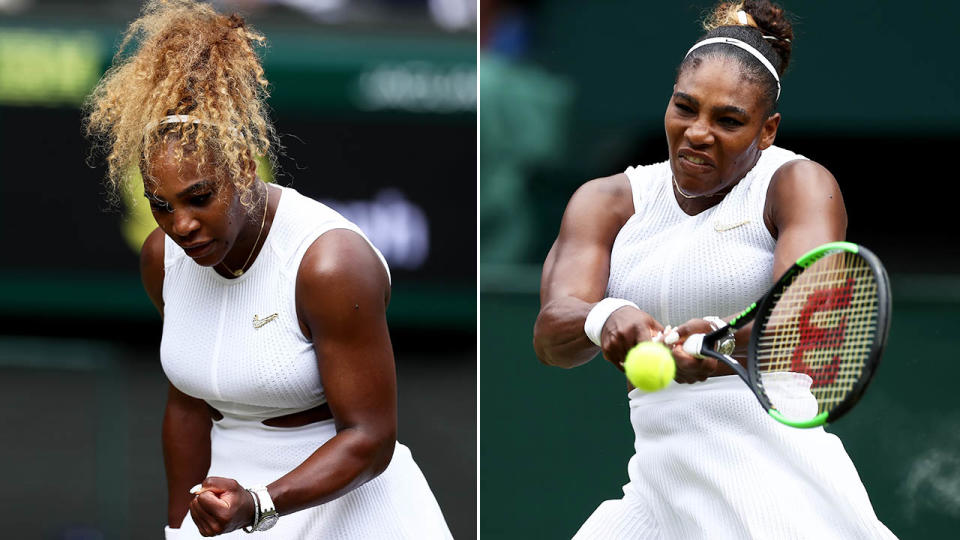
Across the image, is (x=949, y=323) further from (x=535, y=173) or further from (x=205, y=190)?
(x=535, y=173)

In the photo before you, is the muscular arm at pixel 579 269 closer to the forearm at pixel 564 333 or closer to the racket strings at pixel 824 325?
the forearm at pixel 564 333

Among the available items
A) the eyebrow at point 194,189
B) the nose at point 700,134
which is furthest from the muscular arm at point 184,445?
the nose at point 700,134

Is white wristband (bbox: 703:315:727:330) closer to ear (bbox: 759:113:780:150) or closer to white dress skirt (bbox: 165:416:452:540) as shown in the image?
ear (bbox: 759:113:780:150)

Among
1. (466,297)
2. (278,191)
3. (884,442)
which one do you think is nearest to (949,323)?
(884,442)

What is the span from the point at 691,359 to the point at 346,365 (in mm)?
721

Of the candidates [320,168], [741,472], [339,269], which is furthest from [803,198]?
[320,168]

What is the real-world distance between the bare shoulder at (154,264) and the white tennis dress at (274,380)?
0.21m

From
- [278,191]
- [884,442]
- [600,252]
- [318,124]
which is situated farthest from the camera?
[318,124]

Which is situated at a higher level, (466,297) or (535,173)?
(535,173)

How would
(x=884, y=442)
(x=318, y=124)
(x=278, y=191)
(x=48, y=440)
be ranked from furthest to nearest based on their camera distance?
(x=318, y=124), (x=48, y=440), (x=884, y=442), (x=278, y=191)

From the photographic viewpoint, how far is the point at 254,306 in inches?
121

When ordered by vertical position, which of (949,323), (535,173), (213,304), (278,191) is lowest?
(535,173)

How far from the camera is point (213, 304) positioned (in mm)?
3139

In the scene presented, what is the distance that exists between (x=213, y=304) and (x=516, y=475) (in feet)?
5.72
